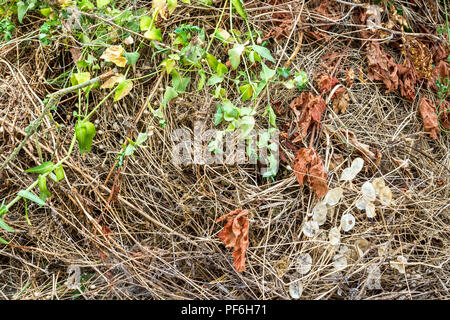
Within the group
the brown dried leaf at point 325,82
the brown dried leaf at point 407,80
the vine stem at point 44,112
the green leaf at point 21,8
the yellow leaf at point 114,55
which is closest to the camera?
the vine stem at point 44,112

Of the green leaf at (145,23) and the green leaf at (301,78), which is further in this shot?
the green leaf at (301,78)

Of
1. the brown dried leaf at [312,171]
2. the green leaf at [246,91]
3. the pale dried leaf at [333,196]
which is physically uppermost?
the green leaf at [246,91]

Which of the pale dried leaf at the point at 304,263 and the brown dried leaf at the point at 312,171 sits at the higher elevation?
the brown dried leaf at the point at 312,171

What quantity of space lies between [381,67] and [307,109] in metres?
0.41

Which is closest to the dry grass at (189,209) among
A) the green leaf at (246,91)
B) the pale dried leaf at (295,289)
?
the pale dried leaf at (295,289)

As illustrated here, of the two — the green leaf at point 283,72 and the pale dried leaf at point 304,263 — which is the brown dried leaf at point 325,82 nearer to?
the green leaf at point 283,72

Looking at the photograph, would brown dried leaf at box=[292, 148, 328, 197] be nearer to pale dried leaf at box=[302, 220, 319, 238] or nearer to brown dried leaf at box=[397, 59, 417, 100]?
pale dried leaf at box=[302, 220, 319, 238]

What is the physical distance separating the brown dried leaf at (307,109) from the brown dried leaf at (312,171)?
11 centimetres

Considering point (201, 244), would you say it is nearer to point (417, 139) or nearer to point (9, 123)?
point (9, 123)

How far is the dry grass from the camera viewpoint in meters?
1.48

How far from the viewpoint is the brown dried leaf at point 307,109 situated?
1.60 meters

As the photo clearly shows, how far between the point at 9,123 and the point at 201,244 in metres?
0.89

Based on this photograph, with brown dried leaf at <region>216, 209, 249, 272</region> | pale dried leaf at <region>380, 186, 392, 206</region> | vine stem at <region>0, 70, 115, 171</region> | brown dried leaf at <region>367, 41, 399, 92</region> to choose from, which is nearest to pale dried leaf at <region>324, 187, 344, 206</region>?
pale dried leaf at <region>380, 186, 392, 206</region>

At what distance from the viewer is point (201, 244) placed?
1518mm
